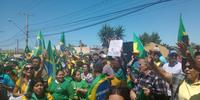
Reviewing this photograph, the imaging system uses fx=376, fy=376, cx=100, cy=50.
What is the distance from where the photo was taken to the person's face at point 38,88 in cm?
637

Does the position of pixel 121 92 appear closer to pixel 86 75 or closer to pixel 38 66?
pixel 38 66

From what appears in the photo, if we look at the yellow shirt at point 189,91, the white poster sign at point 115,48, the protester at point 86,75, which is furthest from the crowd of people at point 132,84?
the protester at point 86,75

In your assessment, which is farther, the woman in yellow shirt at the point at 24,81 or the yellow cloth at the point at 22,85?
the yellow cloth at the point at 22,85

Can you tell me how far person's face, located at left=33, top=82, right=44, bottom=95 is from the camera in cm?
637

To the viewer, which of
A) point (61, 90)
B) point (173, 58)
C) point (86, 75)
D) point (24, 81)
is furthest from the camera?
point (86, 75)

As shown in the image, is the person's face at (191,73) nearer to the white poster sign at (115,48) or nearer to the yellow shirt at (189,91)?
the yellow shirt at (189,91)

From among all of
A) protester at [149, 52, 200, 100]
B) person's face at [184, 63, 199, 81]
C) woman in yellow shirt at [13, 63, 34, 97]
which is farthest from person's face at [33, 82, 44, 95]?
person's face at [184, 63, 199, 81]

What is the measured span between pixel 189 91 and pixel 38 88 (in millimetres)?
2575

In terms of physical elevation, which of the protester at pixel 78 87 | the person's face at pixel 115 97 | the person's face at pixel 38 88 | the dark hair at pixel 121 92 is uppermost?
the dark hair at pixel 121 92

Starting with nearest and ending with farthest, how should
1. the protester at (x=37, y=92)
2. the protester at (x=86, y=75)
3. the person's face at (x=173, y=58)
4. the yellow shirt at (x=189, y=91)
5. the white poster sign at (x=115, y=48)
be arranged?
1. the yellow shirt at (x=189, y=91)
2. the protester at (x=37, y=92)
3. the person's face at (x=173, y=58)
4. the white poster sign at (x=115, y=48)
5. the protester at (x=86, y=75)

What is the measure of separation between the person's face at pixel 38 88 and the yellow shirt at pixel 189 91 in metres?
2.38

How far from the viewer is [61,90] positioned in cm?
802

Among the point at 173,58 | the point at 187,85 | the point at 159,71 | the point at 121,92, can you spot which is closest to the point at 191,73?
the point at 187,85

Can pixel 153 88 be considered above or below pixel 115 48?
below
